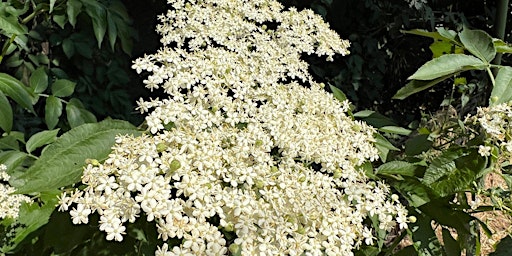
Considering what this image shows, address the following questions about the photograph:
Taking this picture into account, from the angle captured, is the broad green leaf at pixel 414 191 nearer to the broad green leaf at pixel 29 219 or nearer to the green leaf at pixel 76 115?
the broad green leaf at pixel 29 219

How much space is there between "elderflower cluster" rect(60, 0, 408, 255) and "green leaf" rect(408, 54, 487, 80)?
0.15 m

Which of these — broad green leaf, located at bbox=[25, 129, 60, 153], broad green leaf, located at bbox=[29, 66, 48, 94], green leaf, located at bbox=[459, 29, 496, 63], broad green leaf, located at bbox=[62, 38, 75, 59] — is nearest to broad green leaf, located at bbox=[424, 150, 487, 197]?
Answer: green leaf, located at bbox=[459, 29, 496, 63]

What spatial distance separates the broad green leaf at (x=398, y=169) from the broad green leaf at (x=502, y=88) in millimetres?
168

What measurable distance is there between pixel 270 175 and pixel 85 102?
5.96 ft

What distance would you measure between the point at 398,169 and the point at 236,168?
0.35 metres

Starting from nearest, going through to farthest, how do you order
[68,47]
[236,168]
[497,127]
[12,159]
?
[236,168]
[497,127]
[12,159]
[68,47]

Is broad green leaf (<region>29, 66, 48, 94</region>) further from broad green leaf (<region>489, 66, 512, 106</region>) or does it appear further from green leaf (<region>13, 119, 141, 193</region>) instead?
broad green leaf (<region>489, 66, 512, 106</region>)

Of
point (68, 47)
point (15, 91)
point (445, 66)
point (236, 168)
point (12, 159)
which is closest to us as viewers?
point (236, 168)

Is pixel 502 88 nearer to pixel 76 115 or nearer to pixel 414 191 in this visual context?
pixel 414 191

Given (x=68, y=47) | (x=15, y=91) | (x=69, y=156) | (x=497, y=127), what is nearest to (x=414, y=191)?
(x=497, y=127)

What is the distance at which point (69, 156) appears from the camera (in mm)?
861

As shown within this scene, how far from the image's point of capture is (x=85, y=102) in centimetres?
250

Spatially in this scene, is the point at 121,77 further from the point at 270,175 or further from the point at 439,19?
the point at 270,175

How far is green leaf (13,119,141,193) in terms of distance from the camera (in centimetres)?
83
